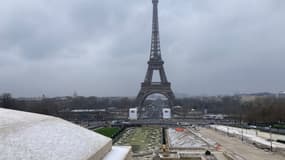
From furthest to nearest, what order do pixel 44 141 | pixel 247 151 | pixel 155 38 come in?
1. pixel 155 38
2. pixel 247 151
3. pixel 44 141

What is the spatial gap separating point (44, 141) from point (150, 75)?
58.7 m

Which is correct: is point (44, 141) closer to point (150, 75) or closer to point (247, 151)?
point (247, 151)

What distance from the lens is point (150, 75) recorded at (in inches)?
2726

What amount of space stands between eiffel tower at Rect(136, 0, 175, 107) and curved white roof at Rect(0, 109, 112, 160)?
52.8 metres

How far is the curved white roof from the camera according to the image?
945cm

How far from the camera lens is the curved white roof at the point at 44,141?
945cm

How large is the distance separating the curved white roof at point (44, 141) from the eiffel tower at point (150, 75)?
2079 inches

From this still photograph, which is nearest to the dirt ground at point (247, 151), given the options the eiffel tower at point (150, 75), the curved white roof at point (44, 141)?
the curved white roof at point (44, 141)

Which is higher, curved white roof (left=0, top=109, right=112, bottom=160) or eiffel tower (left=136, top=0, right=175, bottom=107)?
eiffel tower (left=136, top=0, right=175, bottom=107)

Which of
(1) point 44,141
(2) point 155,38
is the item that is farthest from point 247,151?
(2) point 155,38

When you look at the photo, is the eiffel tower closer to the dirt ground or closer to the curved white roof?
the dirt ground

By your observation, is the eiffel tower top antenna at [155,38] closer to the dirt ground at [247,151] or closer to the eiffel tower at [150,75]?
the eiffel tower at [150,75]

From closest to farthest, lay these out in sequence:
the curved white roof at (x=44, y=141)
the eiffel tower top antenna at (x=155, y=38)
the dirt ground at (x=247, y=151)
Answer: the curved white roof at (x=44, y=141) → the dirt ground at (x=247, y=151) → the eiffel tower top antenna at (x=155, y=38)

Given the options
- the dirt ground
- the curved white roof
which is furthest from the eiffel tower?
the curved white roof
